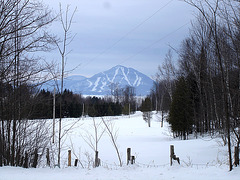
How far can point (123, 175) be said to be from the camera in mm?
6219

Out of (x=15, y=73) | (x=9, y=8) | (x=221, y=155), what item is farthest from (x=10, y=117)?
(x=221, y=155)

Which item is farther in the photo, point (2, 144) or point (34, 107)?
point (34, 107)

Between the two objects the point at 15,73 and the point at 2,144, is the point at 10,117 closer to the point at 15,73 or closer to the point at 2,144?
the point at 2,144

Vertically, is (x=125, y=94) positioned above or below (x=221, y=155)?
above

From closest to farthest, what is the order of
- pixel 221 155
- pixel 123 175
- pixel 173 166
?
1. pixel 123 175
2. pixel 173 166
3. pixel 221 155

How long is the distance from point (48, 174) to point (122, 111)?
74.6 m

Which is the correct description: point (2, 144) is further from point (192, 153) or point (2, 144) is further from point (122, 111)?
point (122, 111)

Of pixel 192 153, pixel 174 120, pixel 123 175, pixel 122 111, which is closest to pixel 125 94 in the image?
pixel 122 111

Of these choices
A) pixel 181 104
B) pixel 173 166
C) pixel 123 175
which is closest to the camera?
pixel 123 175

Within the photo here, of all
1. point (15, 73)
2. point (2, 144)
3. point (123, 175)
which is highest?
point (15, 73)

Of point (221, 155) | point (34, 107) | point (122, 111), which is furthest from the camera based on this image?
point (122, 111)

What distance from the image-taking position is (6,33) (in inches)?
274

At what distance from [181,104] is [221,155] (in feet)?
31.4

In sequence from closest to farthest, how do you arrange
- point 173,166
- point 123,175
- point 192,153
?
point 123,175
point 173,166
point 192,153
